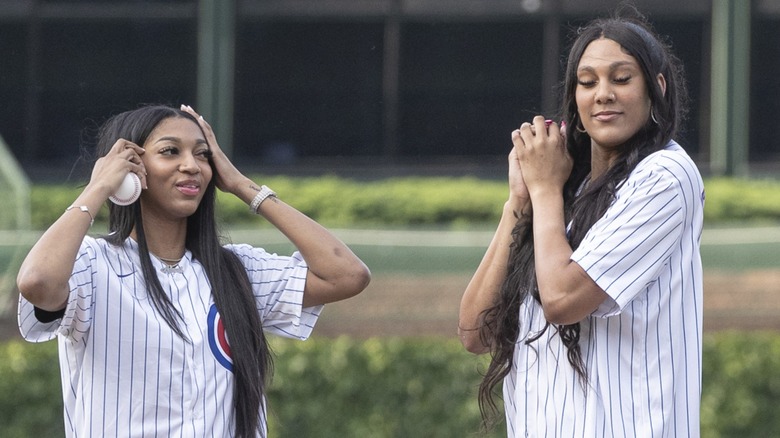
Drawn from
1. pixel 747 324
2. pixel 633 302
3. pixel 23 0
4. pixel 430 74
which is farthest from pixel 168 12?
pixel 633 302

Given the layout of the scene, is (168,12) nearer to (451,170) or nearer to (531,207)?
(451,170)

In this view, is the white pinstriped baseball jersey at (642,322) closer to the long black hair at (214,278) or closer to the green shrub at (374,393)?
the long black hair at (214,278)

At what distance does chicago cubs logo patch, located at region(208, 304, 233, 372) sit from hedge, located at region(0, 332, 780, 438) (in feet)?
9.95

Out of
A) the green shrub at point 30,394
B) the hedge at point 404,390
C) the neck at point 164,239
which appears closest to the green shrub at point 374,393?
the hedge at point 404,390

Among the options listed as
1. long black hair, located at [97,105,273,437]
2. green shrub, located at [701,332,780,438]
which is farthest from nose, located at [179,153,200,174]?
green shrub, located at [701,332,780,438]

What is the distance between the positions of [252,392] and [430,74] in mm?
6880

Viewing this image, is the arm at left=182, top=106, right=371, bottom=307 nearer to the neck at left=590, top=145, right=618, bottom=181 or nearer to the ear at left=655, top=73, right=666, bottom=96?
the neck at left=590, top=145, right=618, bottom=181

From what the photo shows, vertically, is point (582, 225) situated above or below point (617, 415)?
above

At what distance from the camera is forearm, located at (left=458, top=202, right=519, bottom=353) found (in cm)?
321

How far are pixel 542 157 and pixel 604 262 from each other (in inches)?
14.6

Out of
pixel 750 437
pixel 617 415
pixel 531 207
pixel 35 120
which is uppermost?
pixel 35 120

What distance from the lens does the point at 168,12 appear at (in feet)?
32.5

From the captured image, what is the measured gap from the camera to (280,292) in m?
3.43

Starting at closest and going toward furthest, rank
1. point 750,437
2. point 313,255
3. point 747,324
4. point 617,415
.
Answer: point 617,415 → point 313,255 → point 750,437 → point 747,324
